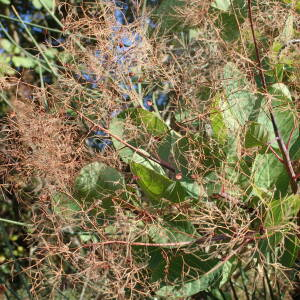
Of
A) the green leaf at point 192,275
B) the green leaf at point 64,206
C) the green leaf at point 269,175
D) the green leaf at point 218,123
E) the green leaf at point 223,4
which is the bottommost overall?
the green leaf at point 192,275

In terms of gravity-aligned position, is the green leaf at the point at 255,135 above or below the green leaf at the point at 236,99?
below

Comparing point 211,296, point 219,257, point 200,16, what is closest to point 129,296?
point 219,257

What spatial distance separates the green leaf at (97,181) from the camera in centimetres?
77

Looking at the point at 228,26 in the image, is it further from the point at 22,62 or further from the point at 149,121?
the point at 22,62

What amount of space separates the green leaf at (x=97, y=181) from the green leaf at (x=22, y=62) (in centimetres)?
89

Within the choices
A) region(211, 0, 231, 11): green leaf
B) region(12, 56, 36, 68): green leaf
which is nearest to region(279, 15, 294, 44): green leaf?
region(211, 0, 231, 11): green leaf

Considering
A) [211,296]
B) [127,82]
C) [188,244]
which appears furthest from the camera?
[211,296]

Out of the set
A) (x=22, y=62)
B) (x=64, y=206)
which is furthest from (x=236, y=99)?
(x=22, y=62)

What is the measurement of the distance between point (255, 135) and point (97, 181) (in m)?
0.23

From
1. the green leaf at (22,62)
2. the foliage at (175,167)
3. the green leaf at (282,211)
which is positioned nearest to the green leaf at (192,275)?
the foliage at (175,167)

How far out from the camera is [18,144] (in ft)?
2.99

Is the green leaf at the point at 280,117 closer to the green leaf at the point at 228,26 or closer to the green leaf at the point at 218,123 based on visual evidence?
the green leaf at the point at 218,123

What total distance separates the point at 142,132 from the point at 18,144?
0.24 meters

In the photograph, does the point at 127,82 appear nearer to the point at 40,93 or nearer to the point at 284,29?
the point at 40,93
